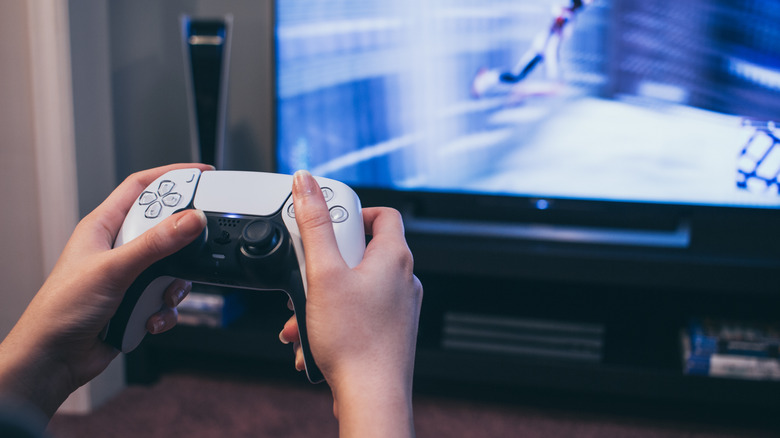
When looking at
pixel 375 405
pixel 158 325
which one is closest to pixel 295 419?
pixel 158 325

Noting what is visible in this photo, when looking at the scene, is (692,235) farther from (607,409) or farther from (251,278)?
(251,278)

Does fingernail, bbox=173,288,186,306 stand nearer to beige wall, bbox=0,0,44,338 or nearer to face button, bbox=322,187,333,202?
face button, bbox=322,187,333,202

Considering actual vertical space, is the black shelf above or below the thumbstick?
below

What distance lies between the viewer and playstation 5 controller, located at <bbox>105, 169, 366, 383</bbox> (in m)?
0.55

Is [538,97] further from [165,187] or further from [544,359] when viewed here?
[165,187]

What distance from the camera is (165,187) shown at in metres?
0.61

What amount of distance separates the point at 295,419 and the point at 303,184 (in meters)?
1.21

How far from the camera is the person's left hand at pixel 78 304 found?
51 cm

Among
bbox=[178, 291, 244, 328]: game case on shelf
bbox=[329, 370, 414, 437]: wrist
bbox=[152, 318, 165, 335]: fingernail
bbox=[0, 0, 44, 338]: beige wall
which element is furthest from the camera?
bbox=[178, 291, 244, 328]: game case on shelf

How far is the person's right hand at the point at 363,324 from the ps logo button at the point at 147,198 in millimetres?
179

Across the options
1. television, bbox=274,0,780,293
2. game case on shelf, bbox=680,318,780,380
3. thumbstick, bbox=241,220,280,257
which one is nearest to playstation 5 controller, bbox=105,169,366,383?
thumbstick, bbox=241,220,280,257

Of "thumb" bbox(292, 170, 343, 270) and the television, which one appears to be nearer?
"thumb" bbox(292, 170, 343, 270)

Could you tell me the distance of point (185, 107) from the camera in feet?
6.69

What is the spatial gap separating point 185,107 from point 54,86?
568 millimetres
